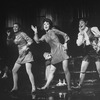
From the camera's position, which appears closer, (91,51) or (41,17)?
(91,51)

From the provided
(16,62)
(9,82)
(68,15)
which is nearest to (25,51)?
(16,62)

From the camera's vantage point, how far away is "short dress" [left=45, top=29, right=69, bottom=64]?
366cm

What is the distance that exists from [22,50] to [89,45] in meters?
0.96

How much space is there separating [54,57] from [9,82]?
773 millimetres

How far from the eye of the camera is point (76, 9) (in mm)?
3730

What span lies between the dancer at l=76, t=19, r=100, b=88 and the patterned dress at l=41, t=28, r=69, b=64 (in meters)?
0.24

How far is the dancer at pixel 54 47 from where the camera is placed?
3.64 m

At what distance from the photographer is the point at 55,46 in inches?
145

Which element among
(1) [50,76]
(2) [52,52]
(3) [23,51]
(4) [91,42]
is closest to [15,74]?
(3) [23,51]

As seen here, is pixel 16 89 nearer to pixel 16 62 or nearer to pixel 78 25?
pixel 16 62

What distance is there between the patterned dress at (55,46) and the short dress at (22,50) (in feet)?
0.89

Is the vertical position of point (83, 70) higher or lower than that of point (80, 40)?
lower

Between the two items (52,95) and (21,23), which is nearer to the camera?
(52,95)

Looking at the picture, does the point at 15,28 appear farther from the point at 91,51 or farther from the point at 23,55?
the point at 91,51
